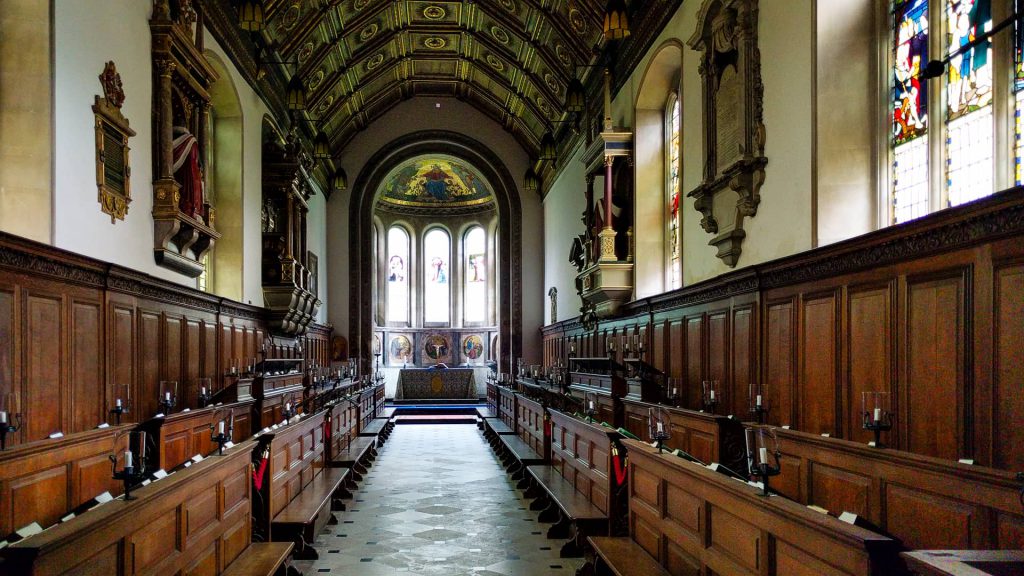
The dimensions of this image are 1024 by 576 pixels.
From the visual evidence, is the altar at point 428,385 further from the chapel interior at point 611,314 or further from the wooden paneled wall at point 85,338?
the wooden paneled wall at point 85,338

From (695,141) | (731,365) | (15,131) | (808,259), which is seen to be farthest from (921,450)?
(15,131)

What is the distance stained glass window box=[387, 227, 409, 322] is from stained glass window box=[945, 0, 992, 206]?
85.3 ft

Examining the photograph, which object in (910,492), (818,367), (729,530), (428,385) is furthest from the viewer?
(428,385)

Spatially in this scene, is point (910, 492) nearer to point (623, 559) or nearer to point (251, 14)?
point (623, 559)

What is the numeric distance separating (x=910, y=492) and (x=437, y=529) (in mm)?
5369

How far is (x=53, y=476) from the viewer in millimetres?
5465

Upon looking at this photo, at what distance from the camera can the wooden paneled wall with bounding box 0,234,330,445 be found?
6316 mm

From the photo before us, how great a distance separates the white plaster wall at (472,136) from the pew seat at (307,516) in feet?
50.3

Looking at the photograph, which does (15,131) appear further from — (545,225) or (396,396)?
(396,396)

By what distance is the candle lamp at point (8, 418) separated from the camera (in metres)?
5.12

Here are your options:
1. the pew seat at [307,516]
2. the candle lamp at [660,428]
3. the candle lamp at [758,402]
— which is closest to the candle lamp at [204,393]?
the pew seat at [307,516]

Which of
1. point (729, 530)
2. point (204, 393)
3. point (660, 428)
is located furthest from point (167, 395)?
point (729, 530)

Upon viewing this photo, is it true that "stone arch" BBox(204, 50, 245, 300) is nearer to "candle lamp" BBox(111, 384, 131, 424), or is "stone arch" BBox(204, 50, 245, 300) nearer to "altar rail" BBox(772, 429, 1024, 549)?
"candle lamp" BBox(111, 384, 131, 424)

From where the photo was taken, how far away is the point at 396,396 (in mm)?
27703
